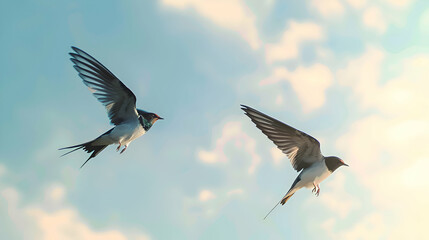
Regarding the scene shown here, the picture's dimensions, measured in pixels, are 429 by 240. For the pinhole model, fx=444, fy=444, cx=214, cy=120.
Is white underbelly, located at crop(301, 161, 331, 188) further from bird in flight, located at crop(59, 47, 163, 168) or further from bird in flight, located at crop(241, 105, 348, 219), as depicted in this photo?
bird in flight, located at crop(59, 47, 163, 168)

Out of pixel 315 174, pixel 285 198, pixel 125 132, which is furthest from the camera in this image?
pixel 125 132

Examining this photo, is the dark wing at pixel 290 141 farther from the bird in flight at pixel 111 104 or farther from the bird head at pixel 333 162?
the bird in flight at pixel 111 104

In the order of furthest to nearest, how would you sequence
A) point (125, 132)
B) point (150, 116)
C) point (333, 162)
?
1. point (150, 116)
2. point (125, 132)
3. point (333, 162)

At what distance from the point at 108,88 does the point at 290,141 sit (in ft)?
13.6

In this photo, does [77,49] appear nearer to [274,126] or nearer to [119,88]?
[119,88]

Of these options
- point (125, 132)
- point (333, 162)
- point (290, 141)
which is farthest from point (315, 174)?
point (125, 132)

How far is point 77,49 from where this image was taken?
9.43 metres

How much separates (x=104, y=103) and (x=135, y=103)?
692mm

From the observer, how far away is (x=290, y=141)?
9.18 meters

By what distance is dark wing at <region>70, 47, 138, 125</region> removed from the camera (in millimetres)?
9555

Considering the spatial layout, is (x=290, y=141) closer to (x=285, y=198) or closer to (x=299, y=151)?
(x=299, y=151)

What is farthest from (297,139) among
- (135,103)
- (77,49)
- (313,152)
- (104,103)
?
(77,49)

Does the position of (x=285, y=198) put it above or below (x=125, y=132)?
below

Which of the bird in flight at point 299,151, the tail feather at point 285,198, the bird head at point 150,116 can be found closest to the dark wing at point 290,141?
the bird in flight at point 299,151
